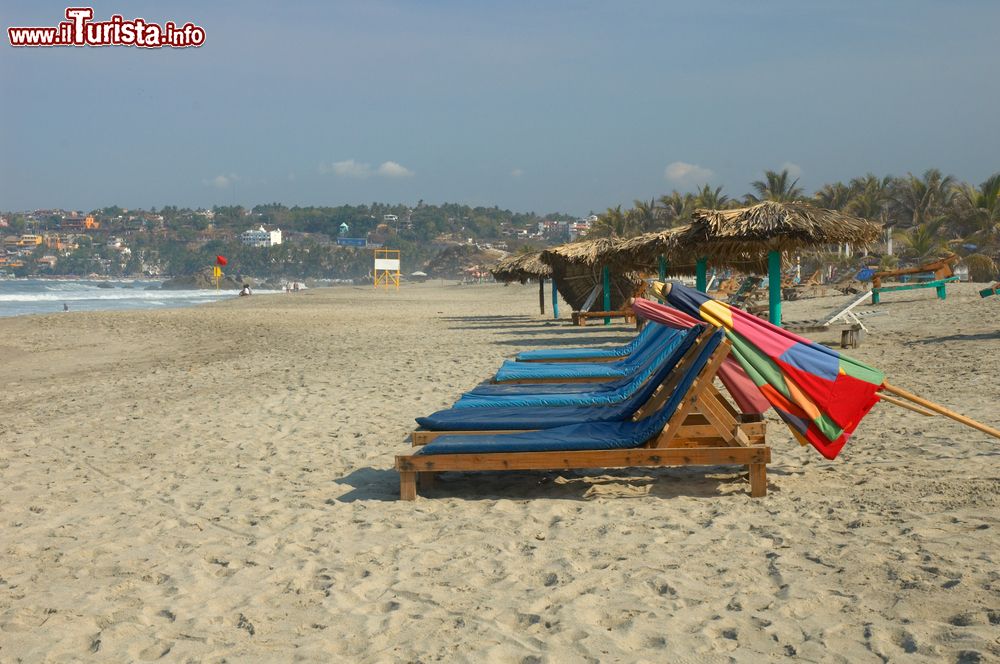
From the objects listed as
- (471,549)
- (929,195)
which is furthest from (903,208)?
(471,549)

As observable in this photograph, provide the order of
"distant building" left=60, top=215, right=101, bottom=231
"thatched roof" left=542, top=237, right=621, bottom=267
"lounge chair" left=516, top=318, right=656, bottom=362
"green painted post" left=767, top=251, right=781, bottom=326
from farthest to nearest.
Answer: "distant building" left=60, top=215, right=101, bottom=231 < "thatched roof" left=542, top=237, right=621, bottom=267 < "green painted post" left=767, top=251, right=781, bottom=326 < "lounge chair" left=516, top=318, right=656, bottom=362

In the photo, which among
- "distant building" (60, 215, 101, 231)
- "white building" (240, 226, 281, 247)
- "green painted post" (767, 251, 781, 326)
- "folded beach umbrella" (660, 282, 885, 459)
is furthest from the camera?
"distant building" (60, 215, 101, 231)

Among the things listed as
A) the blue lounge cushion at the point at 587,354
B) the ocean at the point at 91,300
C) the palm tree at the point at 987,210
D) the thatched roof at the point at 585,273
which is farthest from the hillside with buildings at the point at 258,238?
the blue lounge cushion at the point at 587,354

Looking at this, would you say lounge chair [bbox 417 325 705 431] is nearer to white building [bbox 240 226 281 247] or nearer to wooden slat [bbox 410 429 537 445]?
wooden slat [bbox 410 429 537 445]

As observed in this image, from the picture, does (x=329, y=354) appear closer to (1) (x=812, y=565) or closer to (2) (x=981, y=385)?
(2) (x=981, y=385)

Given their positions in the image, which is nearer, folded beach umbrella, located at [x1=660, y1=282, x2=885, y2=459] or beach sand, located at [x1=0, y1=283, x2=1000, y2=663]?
beach sand, located at [x1=0, y1=283, x2=1000, y2=663]

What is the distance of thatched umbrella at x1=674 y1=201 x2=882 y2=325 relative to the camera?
445 inches

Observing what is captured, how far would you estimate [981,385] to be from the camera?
25.8 feet

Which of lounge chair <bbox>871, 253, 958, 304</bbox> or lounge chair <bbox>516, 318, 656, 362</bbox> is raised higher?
lounge chair <bbox>871, 253, 958, 304</bbox>

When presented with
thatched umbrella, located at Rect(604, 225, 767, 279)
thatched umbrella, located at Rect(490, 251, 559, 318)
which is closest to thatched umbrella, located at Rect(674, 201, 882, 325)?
thatched umbrella, located at Rect(604, 225, 767, 279)

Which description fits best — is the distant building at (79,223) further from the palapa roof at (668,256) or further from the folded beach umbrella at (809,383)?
the folded beach umbrella at (809,383)

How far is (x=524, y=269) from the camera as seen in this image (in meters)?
24.9

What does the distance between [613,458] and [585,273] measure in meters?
17.9

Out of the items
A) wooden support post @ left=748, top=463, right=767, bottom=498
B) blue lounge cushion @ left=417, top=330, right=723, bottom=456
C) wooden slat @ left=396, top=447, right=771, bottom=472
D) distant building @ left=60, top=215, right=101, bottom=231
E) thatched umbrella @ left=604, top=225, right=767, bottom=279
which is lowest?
wooden support post @ left=748, top=463, right=767, bottom=498
